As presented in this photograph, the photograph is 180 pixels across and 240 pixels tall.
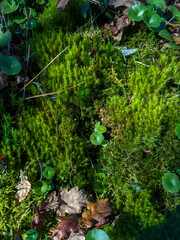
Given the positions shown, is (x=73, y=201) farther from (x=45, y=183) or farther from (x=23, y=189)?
(x=23, y=189)

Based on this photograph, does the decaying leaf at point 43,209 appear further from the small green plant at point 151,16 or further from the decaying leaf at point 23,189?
the small green plant at point 151,16

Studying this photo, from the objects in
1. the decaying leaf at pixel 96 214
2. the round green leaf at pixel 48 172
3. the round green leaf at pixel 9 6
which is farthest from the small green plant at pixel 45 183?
the round green leaf at pixel 9 6

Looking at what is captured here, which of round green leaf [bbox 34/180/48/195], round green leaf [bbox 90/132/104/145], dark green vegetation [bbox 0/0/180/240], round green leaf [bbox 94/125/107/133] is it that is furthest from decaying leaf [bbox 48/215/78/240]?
round green leaf [bbox 94/125/107/133]

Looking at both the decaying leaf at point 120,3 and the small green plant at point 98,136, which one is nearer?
the small green plant at point 98,136

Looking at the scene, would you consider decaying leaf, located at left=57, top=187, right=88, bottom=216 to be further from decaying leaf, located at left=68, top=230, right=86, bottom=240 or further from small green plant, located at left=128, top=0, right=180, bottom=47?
small green plant, located at left=128, top=0, right=180, bottom=47

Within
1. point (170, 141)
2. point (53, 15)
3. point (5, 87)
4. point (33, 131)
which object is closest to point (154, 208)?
point (170, 141)

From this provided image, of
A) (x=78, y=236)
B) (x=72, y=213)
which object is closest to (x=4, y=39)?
(x=72, y=213)

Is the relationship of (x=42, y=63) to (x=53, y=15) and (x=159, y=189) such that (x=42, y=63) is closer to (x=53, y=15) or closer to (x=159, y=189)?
(x=53, y=15)
